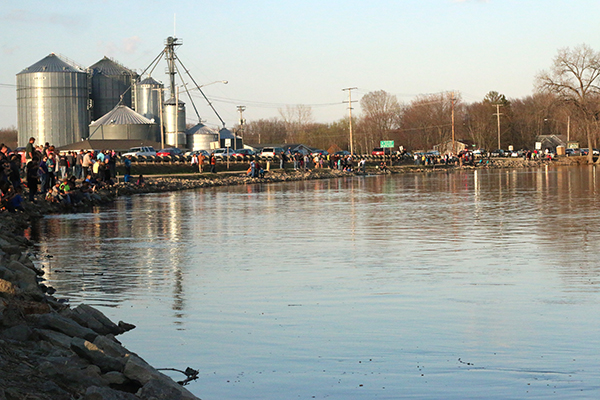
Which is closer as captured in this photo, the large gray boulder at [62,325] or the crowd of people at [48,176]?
the large gray boulder at [62,325]

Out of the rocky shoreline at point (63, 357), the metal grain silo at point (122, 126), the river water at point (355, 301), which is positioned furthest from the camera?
the metal grain silo at point (122, 126)

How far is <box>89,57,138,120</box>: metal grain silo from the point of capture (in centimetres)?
11950

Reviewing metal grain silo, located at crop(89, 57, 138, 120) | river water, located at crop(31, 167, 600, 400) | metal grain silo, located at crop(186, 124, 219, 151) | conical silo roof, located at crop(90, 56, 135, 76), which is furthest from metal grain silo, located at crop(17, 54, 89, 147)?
river water, located at crop(31, 167, 600, 400)

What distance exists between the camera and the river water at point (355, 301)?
8.05m

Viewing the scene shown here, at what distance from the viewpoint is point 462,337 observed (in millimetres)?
9484

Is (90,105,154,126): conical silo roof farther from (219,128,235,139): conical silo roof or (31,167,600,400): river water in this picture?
(31,167,600,400): river water

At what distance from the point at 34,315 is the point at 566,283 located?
27.2 ft

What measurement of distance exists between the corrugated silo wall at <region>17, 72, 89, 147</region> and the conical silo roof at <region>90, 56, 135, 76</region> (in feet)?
28.3

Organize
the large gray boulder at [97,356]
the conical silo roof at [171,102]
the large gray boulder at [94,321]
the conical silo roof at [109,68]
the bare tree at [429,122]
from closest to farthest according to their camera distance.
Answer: the large gray boulder at [97,356]
the large gray boulder at [94,321]
the conical silo roof at [171,102]
the conical silo roof at [109,68]
the bare tree at [429,122]

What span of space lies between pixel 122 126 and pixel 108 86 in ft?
43.0

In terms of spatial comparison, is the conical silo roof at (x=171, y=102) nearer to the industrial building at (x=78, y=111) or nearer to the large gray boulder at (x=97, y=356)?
the industrial building at (x=78, y=111)

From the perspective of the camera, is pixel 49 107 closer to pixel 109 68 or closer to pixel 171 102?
pixel 109 68

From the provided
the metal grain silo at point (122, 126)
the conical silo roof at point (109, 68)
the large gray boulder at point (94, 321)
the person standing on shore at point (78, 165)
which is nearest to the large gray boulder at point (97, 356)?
the large gray boulder at point (94, 321)

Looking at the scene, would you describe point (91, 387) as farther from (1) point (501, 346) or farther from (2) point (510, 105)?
(2) point (510, 105)
